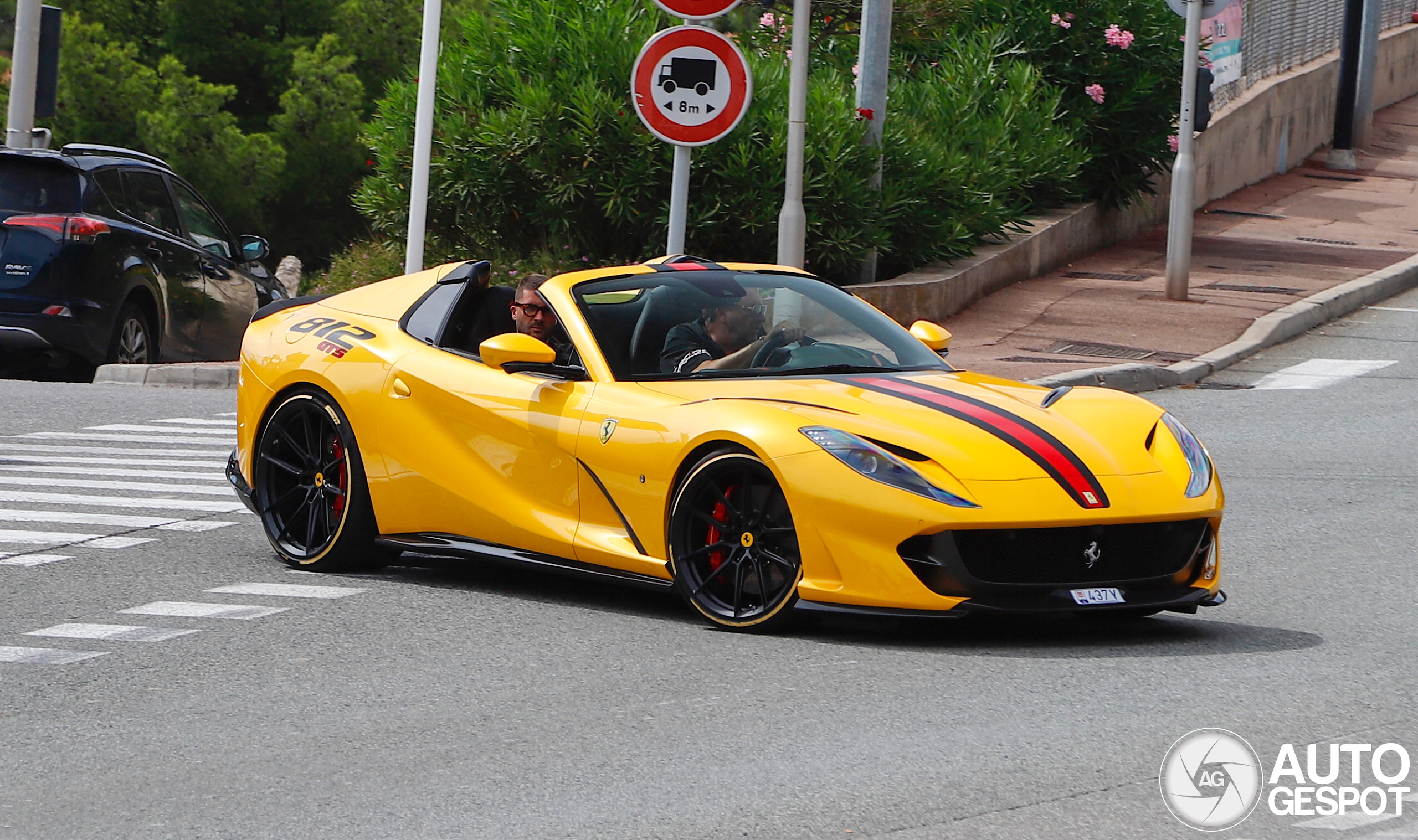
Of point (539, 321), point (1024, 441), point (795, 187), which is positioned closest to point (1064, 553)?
point (1024, 441)

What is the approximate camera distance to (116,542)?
28.6 feet

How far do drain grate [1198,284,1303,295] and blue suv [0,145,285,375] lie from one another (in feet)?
30.0

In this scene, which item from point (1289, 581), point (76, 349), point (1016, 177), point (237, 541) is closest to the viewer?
point (1289, 581)

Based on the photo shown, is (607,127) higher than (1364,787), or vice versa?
(607,127)

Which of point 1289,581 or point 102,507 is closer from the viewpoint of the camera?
point 1289,581

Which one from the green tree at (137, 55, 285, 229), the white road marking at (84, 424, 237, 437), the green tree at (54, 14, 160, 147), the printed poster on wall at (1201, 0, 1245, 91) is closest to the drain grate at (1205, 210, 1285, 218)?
the printed poster on wall at (1201, 0, 1245, 91)

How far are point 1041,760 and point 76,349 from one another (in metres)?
11.3

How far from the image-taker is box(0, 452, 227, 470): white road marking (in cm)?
1114

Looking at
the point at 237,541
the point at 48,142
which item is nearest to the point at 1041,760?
the point at 237,541

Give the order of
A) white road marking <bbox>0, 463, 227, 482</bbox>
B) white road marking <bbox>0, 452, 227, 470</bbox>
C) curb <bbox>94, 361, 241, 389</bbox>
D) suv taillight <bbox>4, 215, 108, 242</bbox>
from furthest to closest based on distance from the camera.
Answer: curb <bbox>94, 361, 241, 389</bbox> → suv taillight <bbox>4, 215, 108, 242</bbox> → white road marking <bbox>0, 452, 227, 470</bbox> → white road marking <bbox>0, 463, 227, 482</bbox>

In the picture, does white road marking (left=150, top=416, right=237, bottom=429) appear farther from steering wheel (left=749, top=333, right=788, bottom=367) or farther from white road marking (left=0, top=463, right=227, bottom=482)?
steering wheel (left=749, top=333, right=788, bottom=367)

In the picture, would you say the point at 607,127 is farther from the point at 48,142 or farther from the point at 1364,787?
the point at 1364,787

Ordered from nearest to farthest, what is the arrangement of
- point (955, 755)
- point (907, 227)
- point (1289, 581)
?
point (955, 755), point (1289, 581), point (907, 227)

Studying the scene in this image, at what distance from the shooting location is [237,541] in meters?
8.81
